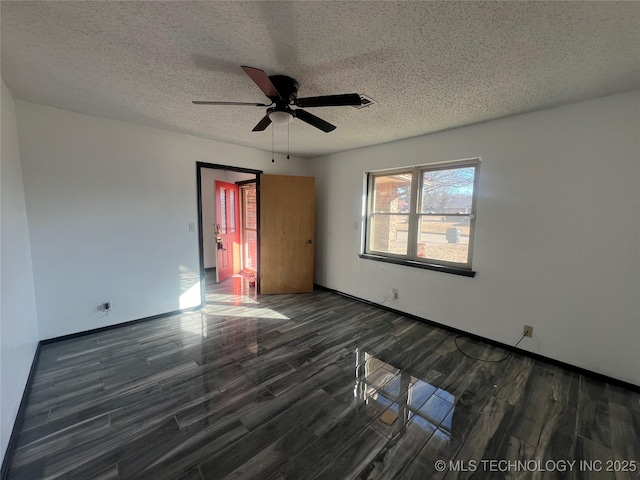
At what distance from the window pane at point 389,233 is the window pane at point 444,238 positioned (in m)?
0.24

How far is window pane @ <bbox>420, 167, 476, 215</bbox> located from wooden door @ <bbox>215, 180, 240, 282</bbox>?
12.7 ft

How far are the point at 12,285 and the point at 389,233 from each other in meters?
3.77

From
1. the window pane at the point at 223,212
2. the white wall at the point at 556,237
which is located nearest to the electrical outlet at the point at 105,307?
the window pane at the point at 223,212

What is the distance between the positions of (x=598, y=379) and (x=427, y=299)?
1.54 metres

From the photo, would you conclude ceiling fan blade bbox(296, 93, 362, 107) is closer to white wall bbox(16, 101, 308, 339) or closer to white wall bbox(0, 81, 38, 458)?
white wall bbox(0, 81, 38, 458)

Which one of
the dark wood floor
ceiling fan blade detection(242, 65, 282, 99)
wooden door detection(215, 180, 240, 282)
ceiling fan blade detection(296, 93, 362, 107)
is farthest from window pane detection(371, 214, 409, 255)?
wooden door detection(215, 180, 240, 282)

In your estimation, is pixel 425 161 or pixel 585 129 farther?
pixel 425 161

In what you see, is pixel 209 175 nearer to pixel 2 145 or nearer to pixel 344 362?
pixel 2 145

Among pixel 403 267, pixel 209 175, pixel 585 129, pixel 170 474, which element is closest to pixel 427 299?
pixel 403 267

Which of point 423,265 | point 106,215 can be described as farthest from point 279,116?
point 423,265

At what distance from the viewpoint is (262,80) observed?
1.63m

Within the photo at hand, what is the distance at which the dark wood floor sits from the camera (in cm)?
142

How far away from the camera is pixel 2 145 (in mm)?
1806

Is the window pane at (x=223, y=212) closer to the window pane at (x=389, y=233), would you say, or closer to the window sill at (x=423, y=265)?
the window sill at (x=423, y=265)
